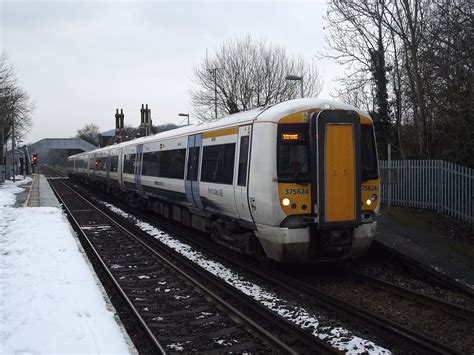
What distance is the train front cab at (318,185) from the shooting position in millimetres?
7500

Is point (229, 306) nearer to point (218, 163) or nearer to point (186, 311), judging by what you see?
point (186, 311)

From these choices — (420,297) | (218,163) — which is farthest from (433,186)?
(420,297)

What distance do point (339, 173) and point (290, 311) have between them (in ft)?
8.02

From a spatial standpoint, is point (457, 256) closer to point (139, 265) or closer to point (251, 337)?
point (251, 337)

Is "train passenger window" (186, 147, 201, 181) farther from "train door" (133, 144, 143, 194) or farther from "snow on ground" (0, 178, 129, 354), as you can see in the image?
"train door" (133, 144, 143, 194)

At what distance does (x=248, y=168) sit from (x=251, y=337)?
3266mm

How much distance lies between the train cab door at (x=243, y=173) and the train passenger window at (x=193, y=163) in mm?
2440

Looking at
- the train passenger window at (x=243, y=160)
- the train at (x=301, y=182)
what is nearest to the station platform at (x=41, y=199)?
the train at (x=301, y=182)

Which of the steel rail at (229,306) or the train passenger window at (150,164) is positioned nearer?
the steel rail at (229,306)

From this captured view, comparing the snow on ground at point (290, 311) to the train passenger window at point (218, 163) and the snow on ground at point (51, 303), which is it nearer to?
the train passenger window at point (218, 163)

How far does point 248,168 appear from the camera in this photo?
814 cm

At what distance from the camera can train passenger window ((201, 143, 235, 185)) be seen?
→ 29.5 ft

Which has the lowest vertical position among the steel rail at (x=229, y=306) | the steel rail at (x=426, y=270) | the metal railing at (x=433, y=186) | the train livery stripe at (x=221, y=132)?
the steel rail at (x=229, y=306)

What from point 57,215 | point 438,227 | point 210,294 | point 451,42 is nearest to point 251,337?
point 210,294
